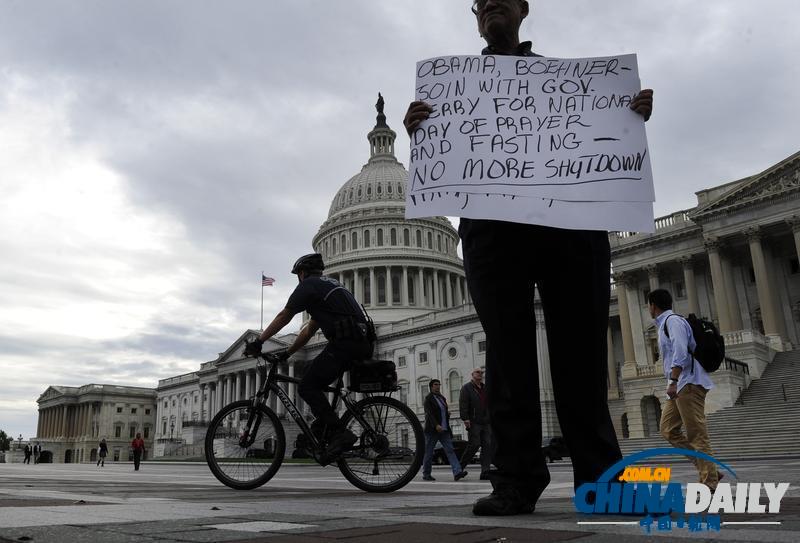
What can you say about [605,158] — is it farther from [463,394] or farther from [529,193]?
[463,394]

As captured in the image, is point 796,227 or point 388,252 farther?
point 388,252

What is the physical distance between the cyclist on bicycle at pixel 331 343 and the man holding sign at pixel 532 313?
278 centimetres

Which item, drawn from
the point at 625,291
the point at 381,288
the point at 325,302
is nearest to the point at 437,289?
the point at 381,288

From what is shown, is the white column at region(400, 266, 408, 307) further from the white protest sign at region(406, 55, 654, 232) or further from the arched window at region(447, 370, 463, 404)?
the white protest sign at region(406, 55, 654, 232)

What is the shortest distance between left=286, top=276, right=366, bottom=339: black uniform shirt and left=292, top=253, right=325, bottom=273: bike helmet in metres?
0.30

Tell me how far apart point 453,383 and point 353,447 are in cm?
6120

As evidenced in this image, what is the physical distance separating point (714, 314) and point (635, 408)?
34.7ft

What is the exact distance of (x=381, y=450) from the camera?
663 cm

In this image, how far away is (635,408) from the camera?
40.3 metres

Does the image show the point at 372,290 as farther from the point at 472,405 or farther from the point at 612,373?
the point at 472,405

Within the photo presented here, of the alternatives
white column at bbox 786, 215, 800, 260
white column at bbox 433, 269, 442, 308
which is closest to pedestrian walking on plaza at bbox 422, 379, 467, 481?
white column at bbox 786, 215, 800, 260

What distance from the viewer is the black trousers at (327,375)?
6602 mm

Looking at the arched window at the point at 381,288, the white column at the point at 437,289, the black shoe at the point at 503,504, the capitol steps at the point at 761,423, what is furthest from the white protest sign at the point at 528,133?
the white column at the point at 437,289

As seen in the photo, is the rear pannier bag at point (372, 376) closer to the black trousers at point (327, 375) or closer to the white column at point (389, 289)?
the black trousers at point (327, 375)
